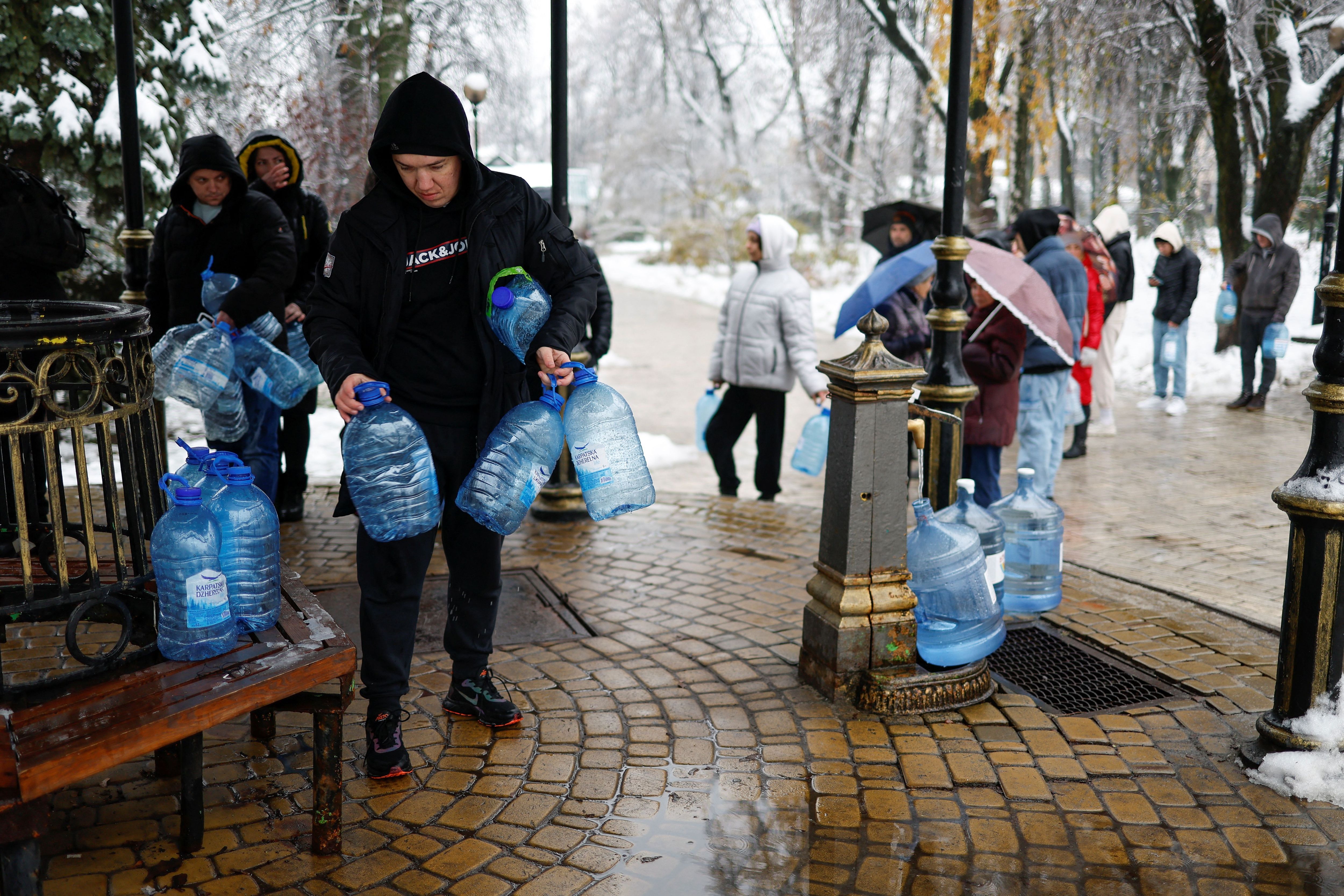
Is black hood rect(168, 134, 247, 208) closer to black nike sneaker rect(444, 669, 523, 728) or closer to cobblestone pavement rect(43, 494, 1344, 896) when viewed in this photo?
cobblestone pavement rect(43, 494, 1344, 896)

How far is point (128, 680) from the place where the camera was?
275cm

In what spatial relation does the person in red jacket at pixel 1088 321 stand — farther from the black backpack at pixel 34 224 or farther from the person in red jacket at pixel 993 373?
the black backpack at pixel 34 224

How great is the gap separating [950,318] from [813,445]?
2903 mm

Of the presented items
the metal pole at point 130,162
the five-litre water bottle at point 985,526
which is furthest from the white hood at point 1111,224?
the metal pole at point 130,162

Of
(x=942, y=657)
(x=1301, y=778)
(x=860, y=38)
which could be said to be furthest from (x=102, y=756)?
(x=860, y=38)

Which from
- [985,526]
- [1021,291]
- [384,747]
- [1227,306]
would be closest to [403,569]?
[384,747]

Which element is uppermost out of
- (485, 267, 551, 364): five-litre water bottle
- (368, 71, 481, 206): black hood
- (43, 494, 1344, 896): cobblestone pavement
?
(368, 71, 481, 206): black hood

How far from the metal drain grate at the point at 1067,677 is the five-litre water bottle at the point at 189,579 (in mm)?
2941

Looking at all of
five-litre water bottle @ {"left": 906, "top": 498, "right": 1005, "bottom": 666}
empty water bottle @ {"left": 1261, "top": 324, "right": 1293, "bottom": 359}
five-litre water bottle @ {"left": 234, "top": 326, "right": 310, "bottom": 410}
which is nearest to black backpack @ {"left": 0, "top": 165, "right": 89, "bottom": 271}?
five-litre water bottle @ {"left": 234, "top": 326, "right": 310, "bottom": 410}

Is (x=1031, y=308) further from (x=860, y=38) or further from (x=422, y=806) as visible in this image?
(x=860, y=38)

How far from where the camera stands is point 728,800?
3.41 meters

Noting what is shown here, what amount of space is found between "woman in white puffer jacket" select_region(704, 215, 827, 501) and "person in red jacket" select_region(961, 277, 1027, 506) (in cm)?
97

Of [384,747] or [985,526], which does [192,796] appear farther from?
[985,526]

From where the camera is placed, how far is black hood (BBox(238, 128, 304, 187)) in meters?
5.95
